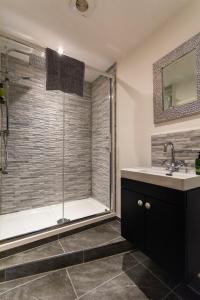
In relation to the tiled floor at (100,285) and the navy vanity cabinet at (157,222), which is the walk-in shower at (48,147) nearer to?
the tiled floor at (100,285)

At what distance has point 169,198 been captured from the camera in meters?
1.10

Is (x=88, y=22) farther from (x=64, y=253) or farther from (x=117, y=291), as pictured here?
(x=117, y=291)

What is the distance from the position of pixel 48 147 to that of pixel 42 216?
941mm

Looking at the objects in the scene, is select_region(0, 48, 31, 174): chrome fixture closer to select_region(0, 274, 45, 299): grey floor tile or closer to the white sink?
select_region(0, 274, 45, 299): grey floor tile

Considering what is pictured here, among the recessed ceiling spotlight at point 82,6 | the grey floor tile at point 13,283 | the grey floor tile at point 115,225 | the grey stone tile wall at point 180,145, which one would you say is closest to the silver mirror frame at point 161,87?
the grey stone tile wall at point 180,145

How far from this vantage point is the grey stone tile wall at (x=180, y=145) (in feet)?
4.29

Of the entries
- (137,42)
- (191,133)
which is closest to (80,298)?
(191,133)

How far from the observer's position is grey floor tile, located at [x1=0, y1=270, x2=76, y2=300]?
113cm

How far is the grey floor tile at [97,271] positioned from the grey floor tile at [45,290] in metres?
0.06

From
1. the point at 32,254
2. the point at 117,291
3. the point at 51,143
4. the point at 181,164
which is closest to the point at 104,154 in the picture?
the point at 51,143

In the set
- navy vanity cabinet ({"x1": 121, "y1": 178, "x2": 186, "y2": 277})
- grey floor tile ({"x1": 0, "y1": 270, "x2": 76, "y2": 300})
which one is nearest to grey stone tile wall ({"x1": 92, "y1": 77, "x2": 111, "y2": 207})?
navy vanity cabinet ({"x1": 121, "y1": 178, "x2": 186, "y2": 277})

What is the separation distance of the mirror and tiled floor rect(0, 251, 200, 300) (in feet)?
4.64

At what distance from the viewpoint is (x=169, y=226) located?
1099 millimetres

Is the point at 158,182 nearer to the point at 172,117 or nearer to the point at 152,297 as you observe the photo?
the point at 172,117
